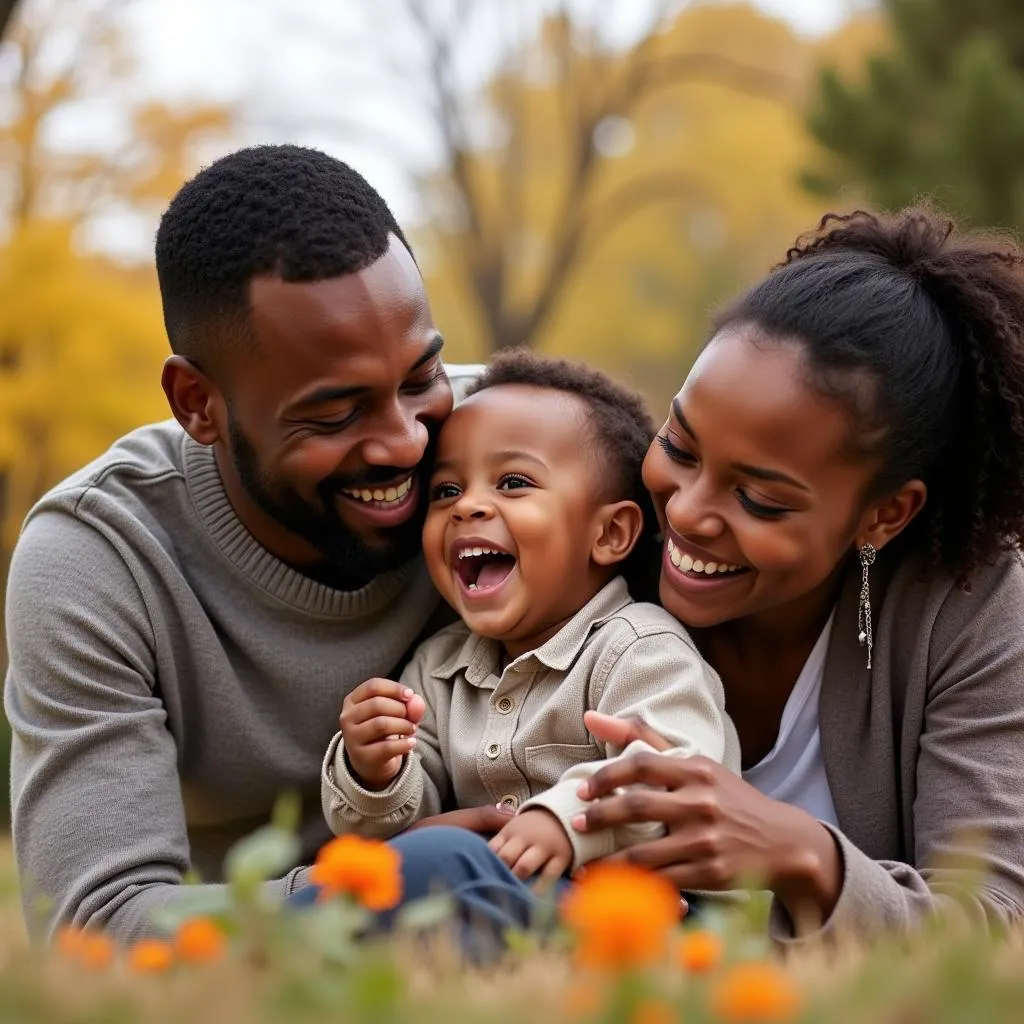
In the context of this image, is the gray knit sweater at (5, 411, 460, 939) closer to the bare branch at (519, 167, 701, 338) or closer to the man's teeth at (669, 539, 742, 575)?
the man's teeth at (669, 539, 742, 575)

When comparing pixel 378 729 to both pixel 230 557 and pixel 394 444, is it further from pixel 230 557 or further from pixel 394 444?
pixel 230 557

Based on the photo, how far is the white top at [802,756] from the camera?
128 inches

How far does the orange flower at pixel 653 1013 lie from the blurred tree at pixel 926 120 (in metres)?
9.88

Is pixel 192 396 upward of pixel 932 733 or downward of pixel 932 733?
upward

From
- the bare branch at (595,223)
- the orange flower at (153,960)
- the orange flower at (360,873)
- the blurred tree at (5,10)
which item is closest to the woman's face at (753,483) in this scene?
the orange flower at (360,873)

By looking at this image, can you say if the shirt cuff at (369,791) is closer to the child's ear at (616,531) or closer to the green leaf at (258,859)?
the child's ear at (616,531)

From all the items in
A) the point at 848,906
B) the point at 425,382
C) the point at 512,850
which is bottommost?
the point at 848,906

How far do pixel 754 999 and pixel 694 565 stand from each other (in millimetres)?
1772

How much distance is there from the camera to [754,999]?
131cm

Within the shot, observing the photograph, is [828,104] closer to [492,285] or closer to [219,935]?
[492,285]

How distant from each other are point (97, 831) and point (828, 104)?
1053 centimetres

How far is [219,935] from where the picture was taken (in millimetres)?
1741

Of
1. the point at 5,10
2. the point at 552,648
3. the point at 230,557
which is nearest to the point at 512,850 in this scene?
the point at 552,648

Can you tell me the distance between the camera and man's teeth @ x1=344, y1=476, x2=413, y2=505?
3.28 meters
